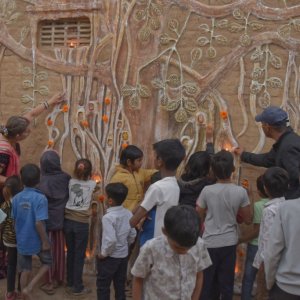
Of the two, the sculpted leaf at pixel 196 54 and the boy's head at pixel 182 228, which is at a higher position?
the sculpted leaf at pixel 196 54

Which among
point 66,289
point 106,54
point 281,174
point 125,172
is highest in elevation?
point 106,54

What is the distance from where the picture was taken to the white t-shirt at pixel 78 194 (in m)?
4.41

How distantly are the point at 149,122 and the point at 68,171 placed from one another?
1064mm

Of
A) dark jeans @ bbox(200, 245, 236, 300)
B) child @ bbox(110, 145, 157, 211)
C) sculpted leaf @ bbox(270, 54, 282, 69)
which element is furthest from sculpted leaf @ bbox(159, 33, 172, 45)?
dark jeans @ bbox(200, 245, 236, 300)

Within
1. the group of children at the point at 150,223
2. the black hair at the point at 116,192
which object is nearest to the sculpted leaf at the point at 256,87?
the group of children at the point at 150,223

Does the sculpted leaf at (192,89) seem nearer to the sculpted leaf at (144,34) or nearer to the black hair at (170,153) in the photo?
the sculpted leaf at (144,34)

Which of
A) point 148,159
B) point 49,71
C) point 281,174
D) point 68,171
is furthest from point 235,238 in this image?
point 49,71

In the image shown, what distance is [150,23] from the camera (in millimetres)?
4773

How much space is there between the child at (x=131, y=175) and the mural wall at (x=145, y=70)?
596mm

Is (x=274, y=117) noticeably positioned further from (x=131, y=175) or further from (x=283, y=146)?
(x=131, y=175)

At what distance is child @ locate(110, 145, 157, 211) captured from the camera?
4.16 meters

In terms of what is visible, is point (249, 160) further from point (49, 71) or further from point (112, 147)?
point (49, 71)

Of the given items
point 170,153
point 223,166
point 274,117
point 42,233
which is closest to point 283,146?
point 274,117

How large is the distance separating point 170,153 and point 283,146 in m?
0.96
